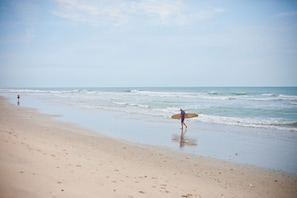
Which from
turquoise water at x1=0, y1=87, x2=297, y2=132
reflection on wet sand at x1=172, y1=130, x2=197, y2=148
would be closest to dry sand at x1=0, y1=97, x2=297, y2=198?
reflection on wet sand at x1=172, y1=130, x2=197, y2=148

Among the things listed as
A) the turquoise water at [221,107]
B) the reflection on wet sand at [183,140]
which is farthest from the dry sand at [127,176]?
the turquoise water at [221,107]

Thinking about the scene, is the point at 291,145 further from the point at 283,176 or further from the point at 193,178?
the point at 193,178

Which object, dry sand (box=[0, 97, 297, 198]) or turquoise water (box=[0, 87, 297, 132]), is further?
turquoise water (box=[0, 87, 297, 132])

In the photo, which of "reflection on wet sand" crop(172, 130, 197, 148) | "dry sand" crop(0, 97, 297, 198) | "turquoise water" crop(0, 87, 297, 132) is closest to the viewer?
"dry sand" crop(0, 97, 297, 198)

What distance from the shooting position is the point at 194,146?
38.0 feet

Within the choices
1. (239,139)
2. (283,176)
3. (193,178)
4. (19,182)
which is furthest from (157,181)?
(239,139)

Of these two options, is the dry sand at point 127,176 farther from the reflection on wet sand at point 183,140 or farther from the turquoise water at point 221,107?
the turquoise water at point 221,107

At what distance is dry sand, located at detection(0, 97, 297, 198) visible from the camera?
491 centimetres

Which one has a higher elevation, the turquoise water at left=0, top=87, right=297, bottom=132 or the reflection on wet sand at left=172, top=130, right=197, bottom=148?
the turquoise water at left=0, top=87, right=297, bottom=132

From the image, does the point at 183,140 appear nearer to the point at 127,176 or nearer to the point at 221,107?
the point at 127,176

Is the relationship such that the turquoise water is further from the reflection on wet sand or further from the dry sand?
the dry sand

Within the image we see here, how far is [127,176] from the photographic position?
6625 mm

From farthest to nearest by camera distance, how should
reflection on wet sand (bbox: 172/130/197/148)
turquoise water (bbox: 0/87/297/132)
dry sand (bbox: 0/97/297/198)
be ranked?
turquoise water (bbox: 0/87/297/132) → reflection on wet sand (bbox: 172/130/197/148) → dry sand (bbox: 0/97/297/198)

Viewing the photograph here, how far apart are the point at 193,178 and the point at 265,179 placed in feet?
7.77
